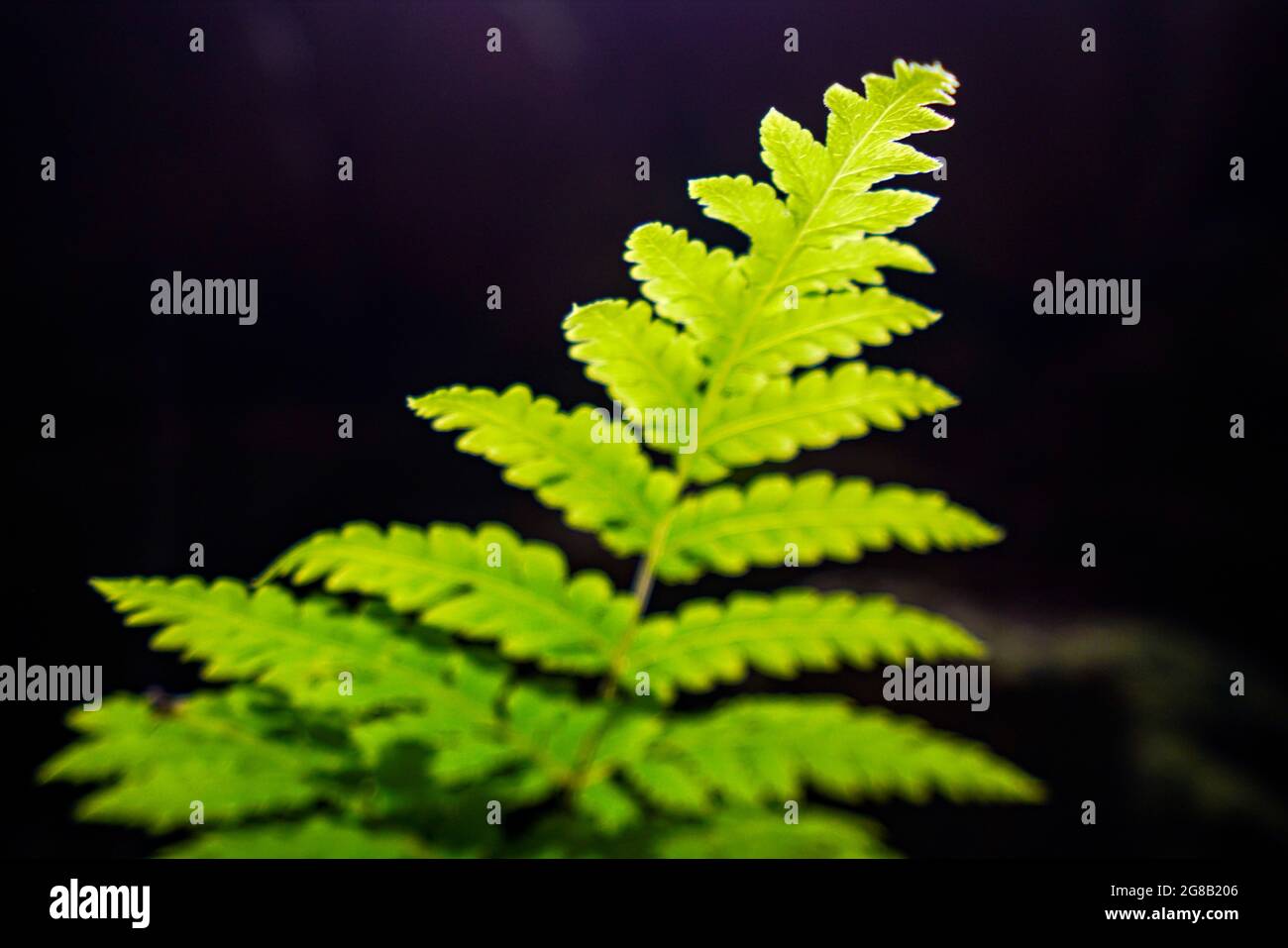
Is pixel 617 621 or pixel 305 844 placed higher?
pixel 617 621

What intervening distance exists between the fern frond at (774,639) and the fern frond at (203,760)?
264mm

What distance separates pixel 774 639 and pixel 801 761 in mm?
94

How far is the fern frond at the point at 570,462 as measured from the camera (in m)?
0.55

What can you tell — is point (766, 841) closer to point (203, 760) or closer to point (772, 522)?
point (772, 522)

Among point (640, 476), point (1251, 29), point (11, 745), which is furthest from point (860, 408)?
point (1251, 29)

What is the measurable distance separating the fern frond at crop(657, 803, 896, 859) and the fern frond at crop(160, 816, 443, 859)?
7.4 inches

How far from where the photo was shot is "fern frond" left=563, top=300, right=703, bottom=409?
55cm

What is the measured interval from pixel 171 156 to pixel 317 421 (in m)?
1.52

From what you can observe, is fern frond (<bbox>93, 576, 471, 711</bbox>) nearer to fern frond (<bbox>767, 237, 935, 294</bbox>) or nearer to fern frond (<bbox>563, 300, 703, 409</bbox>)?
fern frond (<bbox>563, 300, 703, 409</bbox>)

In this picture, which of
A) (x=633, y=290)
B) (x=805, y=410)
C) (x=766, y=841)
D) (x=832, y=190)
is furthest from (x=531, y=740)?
(x=633, y=290)

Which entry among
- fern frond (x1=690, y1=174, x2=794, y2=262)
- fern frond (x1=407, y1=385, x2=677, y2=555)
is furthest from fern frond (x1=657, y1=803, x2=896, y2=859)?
fern frond (x1=690, y1=174, x2=794, y2=262)

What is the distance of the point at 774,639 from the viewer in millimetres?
580

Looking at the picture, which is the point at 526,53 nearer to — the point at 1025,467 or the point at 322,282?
the point at 322,282

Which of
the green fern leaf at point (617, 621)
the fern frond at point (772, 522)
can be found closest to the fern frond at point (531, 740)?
the green fern leaf at point (617, 621)
